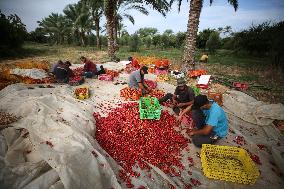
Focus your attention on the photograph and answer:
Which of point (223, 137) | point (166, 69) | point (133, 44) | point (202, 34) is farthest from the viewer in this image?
point (202, 34)

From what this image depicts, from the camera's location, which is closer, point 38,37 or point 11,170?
point 11,170

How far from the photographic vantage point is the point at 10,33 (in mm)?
18750

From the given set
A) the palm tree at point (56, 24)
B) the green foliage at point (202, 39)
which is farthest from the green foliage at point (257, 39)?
the palm tree at point (56, 24)

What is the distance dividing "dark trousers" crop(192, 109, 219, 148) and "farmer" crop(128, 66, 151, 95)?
277cm

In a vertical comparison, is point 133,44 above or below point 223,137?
above

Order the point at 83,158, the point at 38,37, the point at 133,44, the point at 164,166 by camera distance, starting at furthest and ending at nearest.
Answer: the point at 38,37 → the point at 133,44 → the point at 164,166 → the point at 83,158

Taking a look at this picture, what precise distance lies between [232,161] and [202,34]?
27.4m

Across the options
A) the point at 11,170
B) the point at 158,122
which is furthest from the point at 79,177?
the point at 158,122

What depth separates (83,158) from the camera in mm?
3385

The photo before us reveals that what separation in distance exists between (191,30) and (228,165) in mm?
8394

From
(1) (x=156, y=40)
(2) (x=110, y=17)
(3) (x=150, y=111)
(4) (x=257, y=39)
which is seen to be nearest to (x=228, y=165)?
(3) (x=150, y=111)

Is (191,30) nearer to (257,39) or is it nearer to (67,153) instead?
(67,153)

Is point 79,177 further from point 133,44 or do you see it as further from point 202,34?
point 202,34

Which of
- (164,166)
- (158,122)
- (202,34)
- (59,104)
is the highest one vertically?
(202,34)
